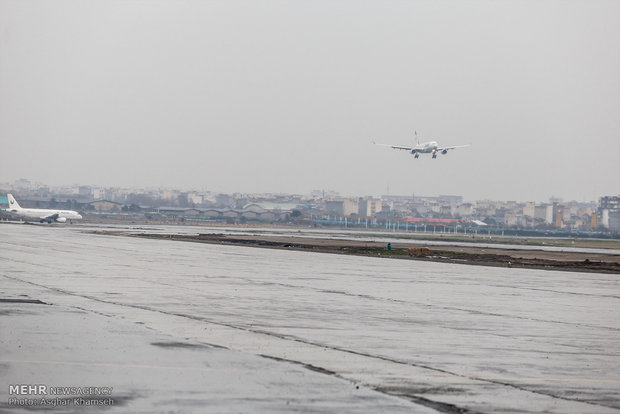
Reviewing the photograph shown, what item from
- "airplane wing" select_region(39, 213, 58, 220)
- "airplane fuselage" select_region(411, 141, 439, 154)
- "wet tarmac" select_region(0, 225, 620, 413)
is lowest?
"wet tarmac" select_region(0, 225, 620, 413)

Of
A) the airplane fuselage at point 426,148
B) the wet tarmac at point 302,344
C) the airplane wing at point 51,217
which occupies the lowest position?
the wet tarmac at point 302,344

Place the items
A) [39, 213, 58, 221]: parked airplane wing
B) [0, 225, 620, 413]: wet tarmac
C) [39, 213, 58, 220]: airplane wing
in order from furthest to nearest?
[39, 213, 58, 220]: airplane wing → [39, 213, 58, 221]: parked airplane wing → [0, 225, 620, 413]: wet tarmac

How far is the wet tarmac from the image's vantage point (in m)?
14.0

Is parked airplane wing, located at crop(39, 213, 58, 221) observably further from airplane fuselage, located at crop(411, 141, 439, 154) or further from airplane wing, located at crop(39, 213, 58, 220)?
airplane fuselage, located at crop(411, 141, 439, 154)

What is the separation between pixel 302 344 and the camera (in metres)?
19.9

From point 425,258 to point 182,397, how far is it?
56.4m

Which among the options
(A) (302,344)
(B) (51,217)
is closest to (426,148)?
(B) (51,217)

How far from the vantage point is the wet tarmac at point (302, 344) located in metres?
14.0

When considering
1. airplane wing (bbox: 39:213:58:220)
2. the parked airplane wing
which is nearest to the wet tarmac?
the parked airplane wing

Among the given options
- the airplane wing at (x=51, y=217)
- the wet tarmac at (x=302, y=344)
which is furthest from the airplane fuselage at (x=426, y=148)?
the wet tarmac at (x=302, y=344)

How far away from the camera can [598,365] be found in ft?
61.4

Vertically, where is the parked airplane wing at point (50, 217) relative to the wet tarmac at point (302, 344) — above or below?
above

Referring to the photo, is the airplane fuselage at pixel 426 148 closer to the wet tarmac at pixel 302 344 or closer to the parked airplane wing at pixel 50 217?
the parked airplane wing at pixel 50 217

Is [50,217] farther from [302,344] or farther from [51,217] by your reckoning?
[302,344]
